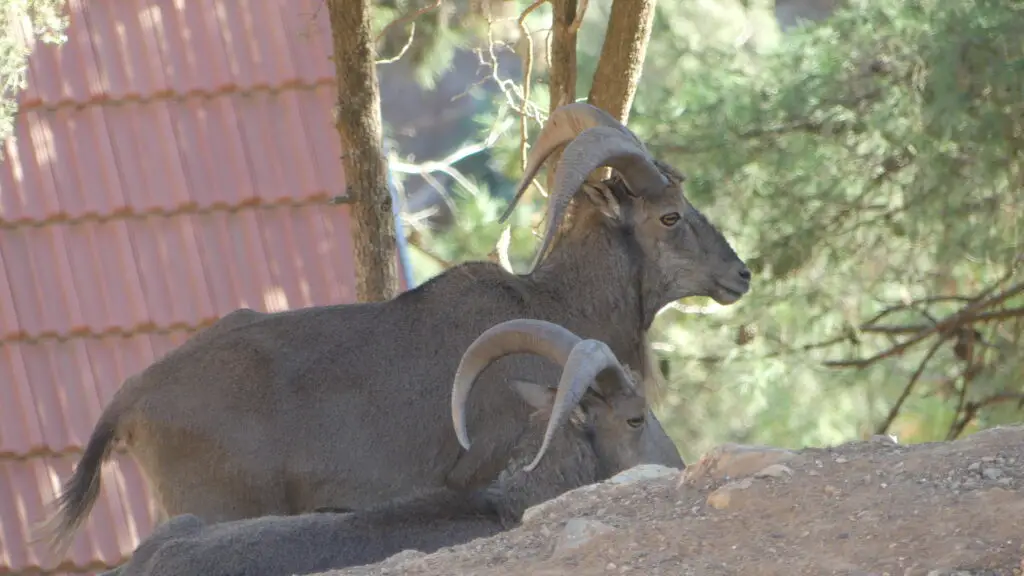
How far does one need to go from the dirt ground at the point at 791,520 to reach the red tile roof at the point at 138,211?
3.86 m

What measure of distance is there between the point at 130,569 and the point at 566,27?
332 centimetres

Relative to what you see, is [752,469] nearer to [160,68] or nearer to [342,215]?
[342,215]

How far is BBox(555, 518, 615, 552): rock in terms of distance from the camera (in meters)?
4.38

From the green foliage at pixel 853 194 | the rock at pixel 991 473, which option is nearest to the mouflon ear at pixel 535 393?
the rock at pixel 991 473

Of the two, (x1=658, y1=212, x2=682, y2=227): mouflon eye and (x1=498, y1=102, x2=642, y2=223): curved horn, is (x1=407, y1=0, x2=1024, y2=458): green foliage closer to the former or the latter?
(x1=658, y1=212, x2=682, y2=227): mouflon eye

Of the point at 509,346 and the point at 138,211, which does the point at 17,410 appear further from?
the point at 509,346

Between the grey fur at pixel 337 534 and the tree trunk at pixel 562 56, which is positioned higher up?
the tree trunk at pixel 562 56

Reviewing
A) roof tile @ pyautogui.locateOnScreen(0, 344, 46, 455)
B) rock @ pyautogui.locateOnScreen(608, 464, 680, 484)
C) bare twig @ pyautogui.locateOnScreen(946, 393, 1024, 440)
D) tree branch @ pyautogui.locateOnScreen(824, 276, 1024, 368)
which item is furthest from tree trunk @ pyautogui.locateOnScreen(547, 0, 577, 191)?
bare twig @ pyautogui.locateOnScreen(946, 393, 1024, 440)

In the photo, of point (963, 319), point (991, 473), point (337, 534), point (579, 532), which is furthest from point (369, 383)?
point (963, 319)

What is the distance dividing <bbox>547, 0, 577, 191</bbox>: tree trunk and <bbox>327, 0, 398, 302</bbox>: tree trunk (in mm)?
803

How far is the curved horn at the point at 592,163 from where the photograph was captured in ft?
21.0

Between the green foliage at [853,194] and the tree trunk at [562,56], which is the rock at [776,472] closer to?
the tree trunk at [562,56]

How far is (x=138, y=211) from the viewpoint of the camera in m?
8.59

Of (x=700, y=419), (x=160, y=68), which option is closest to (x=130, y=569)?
(x=160, y=68)
